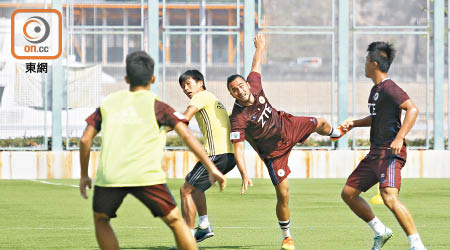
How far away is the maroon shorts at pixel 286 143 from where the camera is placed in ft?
32.0

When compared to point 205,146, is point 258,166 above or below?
below

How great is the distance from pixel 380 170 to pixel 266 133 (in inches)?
58.3

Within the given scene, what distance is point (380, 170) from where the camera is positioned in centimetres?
882

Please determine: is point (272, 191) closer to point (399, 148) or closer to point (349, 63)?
point (349, 63)

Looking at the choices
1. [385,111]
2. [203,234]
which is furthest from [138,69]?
[203,234]

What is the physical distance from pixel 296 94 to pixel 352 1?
2.37 meters

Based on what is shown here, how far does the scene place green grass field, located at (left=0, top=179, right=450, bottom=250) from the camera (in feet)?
33.0

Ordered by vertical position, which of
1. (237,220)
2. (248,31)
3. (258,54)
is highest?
(248,31)

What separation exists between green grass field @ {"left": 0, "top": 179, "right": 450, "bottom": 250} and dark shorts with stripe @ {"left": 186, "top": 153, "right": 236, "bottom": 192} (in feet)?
2.04

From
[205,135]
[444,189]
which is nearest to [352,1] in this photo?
[444,189]

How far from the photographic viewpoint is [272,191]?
56.5 ft

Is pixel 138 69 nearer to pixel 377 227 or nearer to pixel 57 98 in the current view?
pixel 377 227

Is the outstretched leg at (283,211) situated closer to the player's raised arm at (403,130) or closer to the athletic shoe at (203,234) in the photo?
the athletic shoe at (203,234)

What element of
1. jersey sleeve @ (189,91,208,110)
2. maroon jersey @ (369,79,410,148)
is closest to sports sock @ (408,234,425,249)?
maroon jersey @ (369,79,410,148)
